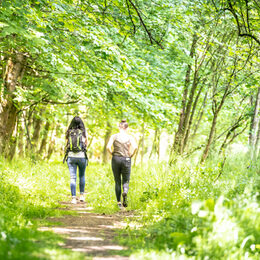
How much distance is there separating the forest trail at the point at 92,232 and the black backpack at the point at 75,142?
4.88ft

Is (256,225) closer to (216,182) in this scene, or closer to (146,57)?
(216,182)

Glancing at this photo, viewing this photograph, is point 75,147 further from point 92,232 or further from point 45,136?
point 45,136

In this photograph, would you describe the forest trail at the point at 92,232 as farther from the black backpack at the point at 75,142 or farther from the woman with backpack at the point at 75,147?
the black backpack at the point at 75,142

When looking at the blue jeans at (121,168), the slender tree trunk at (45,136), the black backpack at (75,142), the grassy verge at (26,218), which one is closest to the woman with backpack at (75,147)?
the black backpack at (75,142)

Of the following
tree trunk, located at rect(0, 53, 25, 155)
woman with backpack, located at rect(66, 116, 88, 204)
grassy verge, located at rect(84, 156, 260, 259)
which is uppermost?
tree trunk, located at rect(0, 53, 25, 155)

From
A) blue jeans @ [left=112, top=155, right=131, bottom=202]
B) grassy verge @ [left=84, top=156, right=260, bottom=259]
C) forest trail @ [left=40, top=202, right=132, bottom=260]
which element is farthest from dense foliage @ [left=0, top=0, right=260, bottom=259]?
blue jeans @ [left=112, top=155, right=131, bottom=202]

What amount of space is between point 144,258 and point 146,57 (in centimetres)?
1038

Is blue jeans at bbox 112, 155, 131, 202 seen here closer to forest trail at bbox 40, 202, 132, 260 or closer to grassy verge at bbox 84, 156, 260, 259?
forest trail at bbox 40, 202, 132, 260

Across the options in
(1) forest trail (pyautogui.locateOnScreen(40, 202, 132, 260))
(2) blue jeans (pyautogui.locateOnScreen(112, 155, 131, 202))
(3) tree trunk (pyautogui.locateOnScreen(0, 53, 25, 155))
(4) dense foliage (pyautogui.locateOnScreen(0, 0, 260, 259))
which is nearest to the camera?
(4) dense foliage (pyautogui.locateOnScreen(0, 0, 260, 259))

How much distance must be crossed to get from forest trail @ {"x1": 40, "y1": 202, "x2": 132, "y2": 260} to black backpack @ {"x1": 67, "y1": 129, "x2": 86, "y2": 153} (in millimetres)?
1487

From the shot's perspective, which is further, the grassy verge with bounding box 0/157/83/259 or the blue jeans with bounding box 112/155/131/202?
the blue jeans with bounding box 112/155/131/202

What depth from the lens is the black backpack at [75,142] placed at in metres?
8.23

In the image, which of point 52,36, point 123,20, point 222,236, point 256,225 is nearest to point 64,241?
point 222,236

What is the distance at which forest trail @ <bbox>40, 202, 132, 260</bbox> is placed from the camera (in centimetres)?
418
